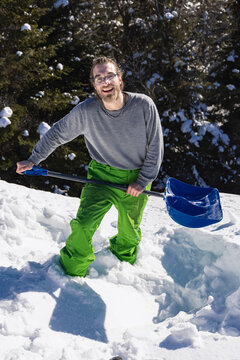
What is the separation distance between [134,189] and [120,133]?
16.9 inches

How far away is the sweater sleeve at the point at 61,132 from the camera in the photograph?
255 centimetres

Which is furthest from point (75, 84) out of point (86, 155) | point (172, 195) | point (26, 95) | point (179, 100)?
point (172, 195)

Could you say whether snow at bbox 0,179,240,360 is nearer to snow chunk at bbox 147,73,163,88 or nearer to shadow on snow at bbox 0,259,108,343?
shadow on snow at bbox 0,259,108,343

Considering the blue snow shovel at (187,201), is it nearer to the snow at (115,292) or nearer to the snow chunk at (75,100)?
the snow at (115,292)

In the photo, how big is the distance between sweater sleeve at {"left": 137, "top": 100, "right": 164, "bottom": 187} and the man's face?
11.5 inches

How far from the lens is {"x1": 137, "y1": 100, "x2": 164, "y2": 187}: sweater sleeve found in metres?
2.46

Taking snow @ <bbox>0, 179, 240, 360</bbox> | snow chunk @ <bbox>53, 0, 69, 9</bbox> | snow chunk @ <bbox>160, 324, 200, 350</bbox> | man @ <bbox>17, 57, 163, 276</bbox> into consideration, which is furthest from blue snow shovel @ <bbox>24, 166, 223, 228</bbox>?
snow chunk @ <bbox>53, 0, 69, 9</bbox>

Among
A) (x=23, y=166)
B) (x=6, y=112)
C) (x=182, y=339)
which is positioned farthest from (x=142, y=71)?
(x=182, y=339)

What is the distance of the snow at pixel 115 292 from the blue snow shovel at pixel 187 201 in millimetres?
380

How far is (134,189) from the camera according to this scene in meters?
2.50

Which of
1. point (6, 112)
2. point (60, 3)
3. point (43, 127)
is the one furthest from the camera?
point (60, 3)

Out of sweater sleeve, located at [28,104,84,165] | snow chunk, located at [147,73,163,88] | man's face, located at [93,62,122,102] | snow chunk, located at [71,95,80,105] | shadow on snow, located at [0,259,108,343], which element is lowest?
shadow on snow, located at [0,259,108,343]

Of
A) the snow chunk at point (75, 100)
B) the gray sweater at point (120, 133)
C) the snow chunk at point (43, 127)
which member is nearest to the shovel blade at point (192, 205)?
the gray sweater at point (120, 133)

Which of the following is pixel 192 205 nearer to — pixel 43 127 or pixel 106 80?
pixel 106 80
